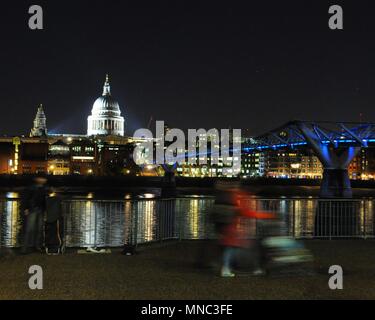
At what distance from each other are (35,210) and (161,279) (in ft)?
15.6

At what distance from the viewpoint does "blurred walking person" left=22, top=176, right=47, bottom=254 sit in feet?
46.4

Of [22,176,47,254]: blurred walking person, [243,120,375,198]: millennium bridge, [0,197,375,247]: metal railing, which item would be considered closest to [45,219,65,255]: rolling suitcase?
[22,176,47,254]: blurred walking person

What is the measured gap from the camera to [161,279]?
36.0ft

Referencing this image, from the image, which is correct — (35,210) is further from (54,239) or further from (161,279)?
(161,279)

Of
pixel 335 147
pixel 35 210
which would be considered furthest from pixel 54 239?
pixel 335 147

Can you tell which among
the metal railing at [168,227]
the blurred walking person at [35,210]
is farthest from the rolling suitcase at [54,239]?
the metal railing at [168,227]

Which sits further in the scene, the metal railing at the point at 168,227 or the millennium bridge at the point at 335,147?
the millennium bridge at the point at 335,147

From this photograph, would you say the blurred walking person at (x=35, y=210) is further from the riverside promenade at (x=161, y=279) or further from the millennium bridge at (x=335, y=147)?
the millennium bridge at (x=335, y=147)

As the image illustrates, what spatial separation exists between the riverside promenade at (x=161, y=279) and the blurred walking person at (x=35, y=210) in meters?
0.75

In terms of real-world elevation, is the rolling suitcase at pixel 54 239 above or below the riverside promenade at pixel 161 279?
above

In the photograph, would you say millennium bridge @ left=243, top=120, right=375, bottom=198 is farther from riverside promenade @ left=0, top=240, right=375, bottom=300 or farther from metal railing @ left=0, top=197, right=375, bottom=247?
riverside promenade @ left=0, top=240, right=375, bottom=300

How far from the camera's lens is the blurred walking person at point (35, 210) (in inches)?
557

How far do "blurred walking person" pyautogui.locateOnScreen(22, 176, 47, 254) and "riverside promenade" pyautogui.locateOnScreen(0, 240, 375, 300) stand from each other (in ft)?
2.44
